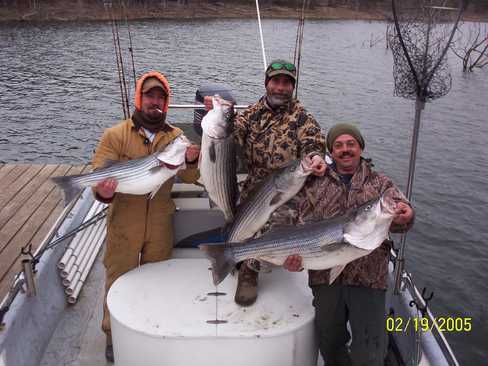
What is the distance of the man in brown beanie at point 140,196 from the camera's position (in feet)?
12.2

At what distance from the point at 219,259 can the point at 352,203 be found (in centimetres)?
104

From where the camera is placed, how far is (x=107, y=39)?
33625mm

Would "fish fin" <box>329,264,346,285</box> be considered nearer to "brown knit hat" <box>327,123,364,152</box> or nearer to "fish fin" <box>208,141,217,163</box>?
"brown knit hat" <box>327,123,364,152</box>

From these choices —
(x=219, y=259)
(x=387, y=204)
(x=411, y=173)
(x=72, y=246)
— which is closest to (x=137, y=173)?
(x=219, y=259)

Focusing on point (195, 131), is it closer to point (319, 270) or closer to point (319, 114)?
point (319, 270)

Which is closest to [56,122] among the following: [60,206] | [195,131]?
[60,206]

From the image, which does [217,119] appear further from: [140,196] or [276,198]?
[140,196]

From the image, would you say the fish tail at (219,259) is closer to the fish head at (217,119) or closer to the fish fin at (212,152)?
the fish fin at (212,152)

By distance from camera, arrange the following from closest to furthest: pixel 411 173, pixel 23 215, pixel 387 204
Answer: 1. pixel 387 204
2. pixel 411 173
3. pixel 23 215

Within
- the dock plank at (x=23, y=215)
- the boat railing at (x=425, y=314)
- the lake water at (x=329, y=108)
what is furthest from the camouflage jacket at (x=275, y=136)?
the lake water at (x=329, y=108)

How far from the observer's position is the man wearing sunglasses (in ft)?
12.0

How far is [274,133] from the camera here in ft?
12.3

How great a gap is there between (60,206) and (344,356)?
7.43 m

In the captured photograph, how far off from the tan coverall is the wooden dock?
3296 mm
